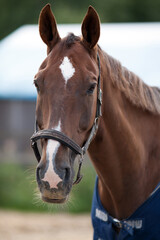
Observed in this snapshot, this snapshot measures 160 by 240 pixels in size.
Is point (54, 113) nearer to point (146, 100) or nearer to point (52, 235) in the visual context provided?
point (146, 100)

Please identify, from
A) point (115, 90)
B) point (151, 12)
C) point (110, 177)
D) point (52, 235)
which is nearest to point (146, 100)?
point (115, 90)

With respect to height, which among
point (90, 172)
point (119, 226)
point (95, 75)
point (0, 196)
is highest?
point (95, 75)

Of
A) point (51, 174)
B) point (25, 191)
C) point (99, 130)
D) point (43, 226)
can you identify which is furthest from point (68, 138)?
point (25, 191)

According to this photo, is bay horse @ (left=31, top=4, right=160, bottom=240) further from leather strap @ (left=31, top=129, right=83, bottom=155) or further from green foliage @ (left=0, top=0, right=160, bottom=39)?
green foliage @ (left=0, top=0, right=160, bottom=39)

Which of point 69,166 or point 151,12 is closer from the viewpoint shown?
point 69,166

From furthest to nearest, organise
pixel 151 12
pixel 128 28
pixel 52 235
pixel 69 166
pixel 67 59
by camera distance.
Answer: pixel 151 12
pixel 128 28
pixel 52 235
pixel 67 59
pixel 69 166

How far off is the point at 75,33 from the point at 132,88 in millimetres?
4752

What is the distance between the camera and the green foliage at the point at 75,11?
54.5 ft

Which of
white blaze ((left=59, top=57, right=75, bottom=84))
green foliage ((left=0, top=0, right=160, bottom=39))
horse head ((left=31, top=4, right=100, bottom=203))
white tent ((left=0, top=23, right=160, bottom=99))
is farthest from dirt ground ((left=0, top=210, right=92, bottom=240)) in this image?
green foliage ((left=0, top=0, right=160, bottom=39))

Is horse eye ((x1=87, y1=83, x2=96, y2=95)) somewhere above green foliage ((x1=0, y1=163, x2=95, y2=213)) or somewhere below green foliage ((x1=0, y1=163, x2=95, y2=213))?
above

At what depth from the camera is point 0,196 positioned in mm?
8633

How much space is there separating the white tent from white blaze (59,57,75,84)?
4508 millimetres

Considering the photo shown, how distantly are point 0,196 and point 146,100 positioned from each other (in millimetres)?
6195

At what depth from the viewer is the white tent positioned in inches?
287
